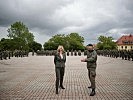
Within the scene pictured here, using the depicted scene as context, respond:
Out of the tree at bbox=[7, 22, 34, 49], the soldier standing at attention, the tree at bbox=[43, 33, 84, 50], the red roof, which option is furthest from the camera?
the red roof

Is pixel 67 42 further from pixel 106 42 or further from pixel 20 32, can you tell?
pixel 20 32

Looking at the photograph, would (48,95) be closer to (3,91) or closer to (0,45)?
(3,91)

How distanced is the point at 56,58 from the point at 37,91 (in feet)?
4.46

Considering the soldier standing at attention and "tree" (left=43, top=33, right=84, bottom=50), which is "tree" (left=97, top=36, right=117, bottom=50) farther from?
the soldier standing at attention

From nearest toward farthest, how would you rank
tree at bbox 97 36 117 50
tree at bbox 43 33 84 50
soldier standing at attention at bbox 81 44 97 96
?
soldier standing at attention at bbox 81 44 97 96, tree at bbox 43 33 84 50, tree at bbox 97 36 117 50

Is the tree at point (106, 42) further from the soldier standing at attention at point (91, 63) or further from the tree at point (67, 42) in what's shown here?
the soldier standing at attention at point (91, 63)

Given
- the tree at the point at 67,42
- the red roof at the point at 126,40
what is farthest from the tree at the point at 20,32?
the red roof at the point at 126,40

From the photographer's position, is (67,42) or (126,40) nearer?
(67,42)

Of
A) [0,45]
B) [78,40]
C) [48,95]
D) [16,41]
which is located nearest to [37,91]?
[48,95]

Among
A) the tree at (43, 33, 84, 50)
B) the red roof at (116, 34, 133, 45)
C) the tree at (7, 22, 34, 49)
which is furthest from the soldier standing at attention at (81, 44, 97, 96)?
the red roof at (116, 34, 133, 45)

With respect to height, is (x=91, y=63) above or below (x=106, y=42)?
below

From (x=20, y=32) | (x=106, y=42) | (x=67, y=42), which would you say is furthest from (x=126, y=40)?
(x=20, y=32)

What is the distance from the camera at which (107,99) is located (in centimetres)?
830

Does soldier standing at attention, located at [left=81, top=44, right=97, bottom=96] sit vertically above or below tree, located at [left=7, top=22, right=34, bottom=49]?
below
